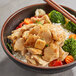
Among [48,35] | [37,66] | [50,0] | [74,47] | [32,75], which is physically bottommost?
[32,75]

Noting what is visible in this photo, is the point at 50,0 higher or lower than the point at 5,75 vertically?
higher

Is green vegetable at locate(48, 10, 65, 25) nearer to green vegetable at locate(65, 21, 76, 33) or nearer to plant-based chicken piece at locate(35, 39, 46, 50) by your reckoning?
green vegetable at locate(65, 21, 76, 33)

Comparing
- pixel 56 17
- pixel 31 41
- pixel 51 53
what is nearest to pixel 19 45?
pixel 31 41

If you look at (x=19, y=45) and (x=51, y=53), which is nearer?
(x=51, y=53)

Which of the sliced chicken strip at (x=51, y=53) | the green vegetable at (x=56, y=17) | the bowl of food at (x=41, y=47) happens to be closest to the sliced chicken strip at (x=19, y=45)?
the bowl of food at (x=41, y=47)

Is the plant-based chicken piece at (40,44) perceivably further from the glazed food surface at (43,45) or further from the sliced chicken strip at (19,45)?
the sliced chicken strip at (19,45)

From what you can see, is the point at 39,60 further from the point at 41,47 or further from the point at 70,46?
the point at 70,46

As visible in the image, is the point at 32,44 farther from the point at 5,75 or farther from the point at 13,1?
the point at 13,1

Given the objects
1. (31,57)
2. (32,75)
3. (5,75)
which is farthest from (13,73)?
(31,57)
